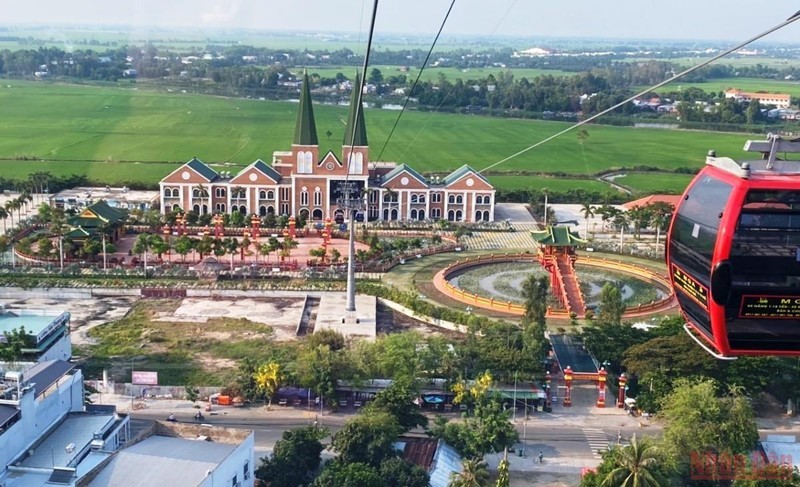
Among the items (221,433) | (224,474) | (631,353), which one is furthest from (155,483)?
(631,353)

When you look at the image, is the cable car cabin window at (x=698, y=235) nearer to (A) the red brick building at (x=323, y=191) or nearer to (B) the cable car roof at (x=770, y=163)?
(B) the cable car roof at (x=770, y=163)

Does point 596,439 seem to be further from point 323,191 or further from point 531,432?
point 323,191

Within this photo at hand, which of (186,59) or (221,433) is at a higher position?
(186,59)

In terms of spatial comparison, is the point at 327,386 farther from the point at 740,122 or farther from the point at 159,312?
the point at 740,122

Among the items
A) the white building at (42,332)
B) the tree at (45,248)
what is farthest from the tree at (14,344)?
the tree at (45,248)

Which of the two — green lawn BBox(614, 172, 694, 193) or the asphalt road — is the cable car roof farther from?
green lawn BBox(614, 172, 694, 193)

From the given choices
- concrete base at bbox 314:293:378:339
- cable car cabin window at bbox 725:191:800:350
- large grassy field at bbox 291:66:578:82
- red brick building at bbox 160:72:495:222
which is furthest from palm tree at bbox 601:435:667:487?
large grassy field at bbox 291:66:578:82
